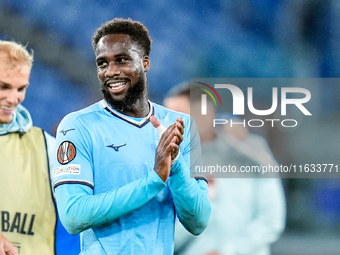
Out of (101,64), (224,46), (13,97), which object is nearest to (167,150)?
(101,64)

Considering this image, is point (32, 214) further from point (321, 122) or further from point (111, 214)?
point (321, 122)

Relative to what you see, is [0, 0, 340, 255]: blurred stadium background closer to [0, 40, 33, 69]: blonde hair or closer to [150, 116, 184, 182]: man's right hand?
[0, 40, 33, 69]: blonde hair

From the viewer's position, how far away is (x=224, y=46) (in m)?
1.91

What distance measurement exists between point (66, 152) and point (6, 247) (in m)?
0.52

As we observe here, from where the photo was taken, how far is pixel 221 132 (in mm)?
1913

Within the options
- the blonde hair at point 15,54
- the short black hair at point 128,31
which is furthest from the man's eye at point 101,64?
the blonde hair at point 15,54

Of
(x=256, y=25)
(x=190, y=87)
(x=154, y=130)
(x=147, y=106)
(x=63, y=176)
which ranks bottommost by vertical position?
(x=63, y=176)

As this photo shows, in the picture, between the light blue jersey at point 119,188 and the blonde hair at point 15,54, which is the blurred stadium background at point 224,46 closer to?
the blonde hair at point 15,54

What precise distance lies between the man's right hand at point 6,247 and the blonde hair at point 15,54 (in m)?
0.77

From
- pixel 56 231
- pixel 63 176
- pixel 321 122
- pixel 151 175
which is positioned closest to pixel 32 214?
pixel 56 231

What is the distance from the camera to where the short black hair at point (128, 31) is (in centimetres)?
176

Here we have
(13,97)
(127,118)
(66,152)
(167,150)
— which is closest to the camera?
(167,150)

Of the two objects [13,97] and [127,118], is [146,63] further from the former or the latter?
[13,97]

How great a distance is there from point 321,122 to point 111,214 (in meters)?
1.12
